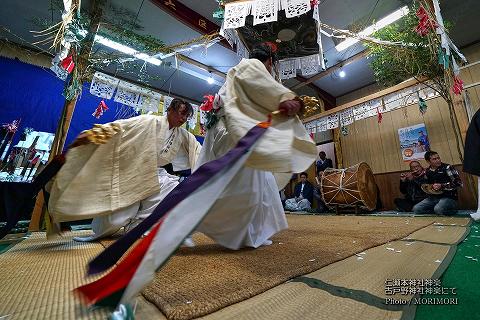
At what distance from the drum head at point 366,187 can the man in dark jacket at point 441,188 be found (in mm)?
837

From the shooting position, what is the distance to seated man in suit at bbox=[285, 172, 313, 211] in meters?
6.42

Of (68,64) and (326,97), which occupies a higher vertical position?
(326,97)

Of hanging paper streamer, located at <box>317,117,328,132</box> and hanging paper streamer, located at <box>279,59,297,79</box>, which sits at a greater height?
hanging paper streamer, located at <box>279,59,297,79</box>

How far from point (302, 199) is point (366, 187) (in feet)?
6.23

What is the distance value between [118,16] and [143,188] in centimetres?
464

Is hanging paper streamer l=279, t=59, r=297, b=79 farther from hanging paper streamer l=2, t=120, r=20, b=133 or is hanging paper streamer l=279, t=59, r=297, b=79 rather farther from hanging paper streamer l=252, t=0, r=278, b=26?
hanging paper streamer l=2, t=120, r=20, b=133

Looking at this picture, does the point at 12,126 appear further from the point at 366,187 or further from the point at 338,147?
the point at 338,147

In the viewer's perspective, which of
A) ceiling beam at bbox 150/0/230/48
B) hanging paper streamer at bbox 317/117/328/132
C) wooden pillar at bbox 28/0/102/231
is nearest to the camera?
wooden pillar at bbox 28/0/102/231

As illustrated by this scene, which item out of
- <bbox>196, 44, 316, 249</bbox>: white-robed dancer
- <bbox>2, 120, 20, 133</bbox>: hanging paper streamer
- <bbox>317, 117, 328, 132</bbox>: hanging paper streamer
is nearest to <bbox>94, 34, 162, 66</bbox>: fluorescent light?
<bbox>2, 120, 20, 133</bbox>: hanging paper streamer

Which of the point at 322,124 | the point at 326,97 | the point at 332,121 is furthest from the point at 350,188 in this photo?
the point at 326,97

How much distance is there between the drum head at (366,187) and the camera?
481cm

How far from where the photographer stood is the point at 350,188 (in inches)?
190

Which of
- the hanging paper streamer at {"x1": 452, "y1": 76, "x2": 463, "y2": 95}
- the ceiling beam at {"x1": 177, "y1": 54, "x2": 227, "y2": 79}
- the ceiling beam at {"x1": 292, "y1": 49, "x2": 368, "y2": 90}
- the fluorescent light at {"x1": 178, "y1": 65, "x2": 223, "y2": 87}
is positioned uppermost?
the fluorescent light at {"x1": 178, "y1": 65, "x2": 223, "y2": 87}

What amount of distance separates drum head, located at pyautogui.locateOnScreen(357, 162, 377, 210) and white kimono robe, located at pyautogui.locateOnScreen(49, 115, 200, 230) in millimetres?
4155
